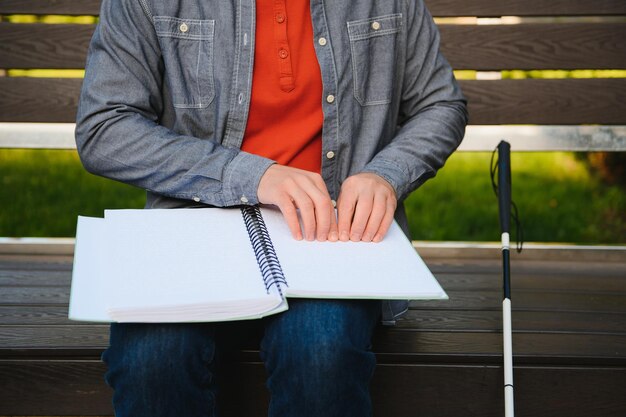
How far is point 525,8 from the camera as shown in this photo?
2.86 meters

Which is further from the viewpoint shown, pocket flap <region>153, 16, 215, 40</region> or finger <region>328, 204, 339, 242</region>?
pocket flap <region>153, 16, 215, 40</region>

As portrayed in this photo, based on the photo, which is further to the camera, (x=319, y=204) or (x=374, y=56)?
(x=374, y=56)

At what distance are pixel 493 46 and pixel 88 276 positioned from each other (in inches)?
73.8

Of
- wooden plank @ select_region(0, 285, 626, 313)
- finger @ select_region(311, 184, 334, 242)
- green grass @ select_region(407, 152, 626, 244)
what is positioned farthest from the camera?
green grass @ select_region(407, 152, 626, 244)

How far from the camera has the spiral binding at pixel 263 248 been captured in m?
1.38

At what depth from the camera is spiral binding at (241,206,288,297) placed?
1.38m

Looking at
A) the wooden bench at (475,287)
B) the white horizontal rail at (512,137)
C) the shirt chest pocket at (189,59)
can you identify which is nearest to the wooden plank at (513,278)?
the wooden bench at (475,287)

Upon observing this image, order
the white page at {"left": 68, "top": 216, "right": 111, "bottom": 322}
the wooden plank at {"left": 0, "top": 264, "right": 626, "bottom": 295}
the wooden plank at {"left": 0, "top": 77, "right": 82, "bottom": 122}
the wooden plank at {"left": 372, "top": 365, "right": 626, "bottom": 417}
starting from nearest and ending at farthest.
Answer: the white page at {"left": 68, "top": 216, "right": 111, "bottom": 322}
the wooden plank at {"left": 372, "top": 365, "right": 626, "bottom": 417}
the wooden plank at {"left": 0, "top": 264, "right": 626, "bottom": 295}
the wooden plank at {"left": 0, "top": 77, "right": 82, "bottom": 122}

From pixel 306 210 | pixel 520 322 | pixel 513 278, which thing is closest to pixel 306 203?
pixel 306 210

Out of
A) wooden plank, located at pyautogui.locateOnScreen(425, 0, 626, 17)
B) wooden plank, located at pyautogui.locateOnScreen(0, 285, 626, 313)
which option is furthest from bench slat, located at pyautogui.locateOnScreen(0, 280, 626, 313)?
wooden plank, located at pyautogui.locateOnScreen(425, 0, 626, 17)

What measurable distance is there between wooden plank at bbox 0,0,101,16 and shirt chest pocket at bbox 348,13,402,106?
4.07ft

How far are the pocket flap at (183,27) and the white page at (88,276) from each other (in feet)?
1.55

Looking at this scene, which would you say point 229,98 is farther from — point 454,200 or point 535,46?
point 454,200

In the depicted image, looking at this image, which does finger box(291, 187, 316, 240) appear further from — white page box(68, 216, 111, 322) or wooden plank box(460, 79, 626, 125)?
wooden plank box(460, 79, 626, 125)
